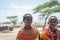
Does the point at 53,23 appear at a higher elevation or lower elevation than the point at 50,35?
higher

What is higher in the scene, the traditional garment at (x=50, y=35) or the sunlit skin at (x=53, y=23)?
the sunlit skin at (x=53, y=23)

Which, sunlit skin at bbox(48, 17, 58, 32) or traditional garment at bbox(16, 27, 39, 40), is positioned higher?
sunlit skin at bbox(48, 17, 58, 32)

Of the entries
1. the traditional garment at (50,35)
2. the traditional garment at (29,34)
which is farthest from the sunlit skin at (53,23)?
the traditional garment at (29,34)

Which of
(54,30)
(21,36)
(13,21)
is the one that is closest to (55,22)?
(54,30)

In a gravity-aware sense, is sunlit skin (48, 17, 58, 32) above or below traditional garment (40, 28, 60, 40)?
above

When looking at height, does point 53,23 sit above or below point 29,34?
above

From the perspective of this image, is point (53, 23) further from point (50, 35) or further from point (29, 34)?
point (29, 34)

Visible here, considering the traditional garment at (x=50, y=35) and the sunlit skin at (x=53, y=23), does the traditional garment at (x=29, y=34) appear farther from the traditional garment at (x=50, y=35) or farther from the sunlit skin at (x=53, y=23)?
the sunlit skin at (x=53, y=23)

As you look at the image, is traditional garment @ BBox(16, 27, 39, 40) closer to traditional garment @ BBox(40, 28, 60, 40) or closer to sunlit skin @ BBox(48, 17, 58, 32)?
traditional garment @ BBox(40, 28, 60, 40)

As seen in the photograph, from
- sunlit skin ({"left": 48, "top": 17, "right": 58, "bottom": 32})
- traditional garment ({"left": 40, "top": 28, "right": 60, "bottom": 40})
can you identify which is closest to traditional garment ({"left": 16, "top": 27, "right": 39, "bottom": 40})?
traditional garment ({"left": 40, "top": 28, "right": 60, "bottom": 40})

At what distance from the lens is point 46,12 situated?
26656 millimetres

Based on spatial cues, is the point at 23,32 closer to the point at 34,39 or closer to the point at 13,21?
the point at 34,39

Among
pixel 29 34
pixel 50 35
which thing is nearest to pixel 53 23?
pixel 50 35

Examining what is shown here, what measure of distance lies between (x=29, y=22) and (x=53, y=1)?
22938 mm
